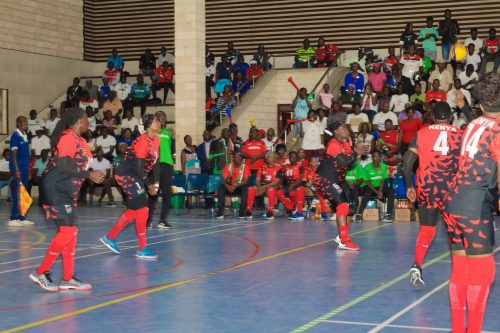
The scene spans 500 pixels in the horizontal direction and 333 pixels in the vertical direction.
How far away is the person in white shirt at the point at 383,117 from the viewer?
22312 mm

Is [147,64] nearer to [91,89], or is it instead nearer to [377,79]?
[91,89]

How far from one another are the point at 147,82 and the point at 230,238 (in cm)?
1578

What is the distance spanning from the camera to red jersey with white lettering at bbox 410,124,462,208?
9188 mm

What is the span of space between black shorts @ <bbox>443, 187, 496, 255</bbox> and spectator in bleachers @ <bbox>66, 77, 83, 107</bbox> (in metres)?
23.6

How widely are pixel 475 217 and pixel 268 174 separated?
1372cm

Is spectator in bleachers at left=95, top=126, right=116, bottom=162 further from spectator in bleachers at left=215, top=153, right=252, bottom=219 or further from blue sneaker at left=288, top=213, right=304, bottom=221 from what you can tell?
blue sneaker at left=288, top=213, right=304, bottom=221

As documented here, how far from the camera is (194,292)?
9.38 metres

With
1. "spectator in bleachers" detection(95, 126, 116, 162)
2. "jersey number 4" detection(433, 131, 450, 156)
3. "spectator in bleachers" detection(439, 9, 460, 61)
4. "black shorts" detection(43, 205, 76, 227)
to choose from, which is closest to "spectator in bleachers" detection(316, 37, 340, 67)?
"spectator in bleachers" detection(439, 9, 460, 61)

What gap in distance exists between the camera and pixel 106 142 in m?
25.1

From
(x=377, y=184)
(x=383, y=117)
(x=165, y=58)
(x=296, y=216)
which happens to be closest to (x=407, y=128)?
(x=383, y=117)

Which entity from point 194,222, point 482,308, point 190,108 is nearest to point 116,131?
point 190,108

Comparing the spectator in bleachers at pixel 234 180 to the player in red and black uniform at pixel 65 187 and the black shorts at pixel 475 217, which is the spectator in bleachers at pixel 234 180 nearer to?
the player in red and black uniform at pixel 65 187

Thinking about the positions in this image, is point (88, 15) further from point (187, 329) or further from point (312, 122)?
point (187, 329)

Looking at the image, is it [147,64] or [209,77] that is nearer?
[209,77]
